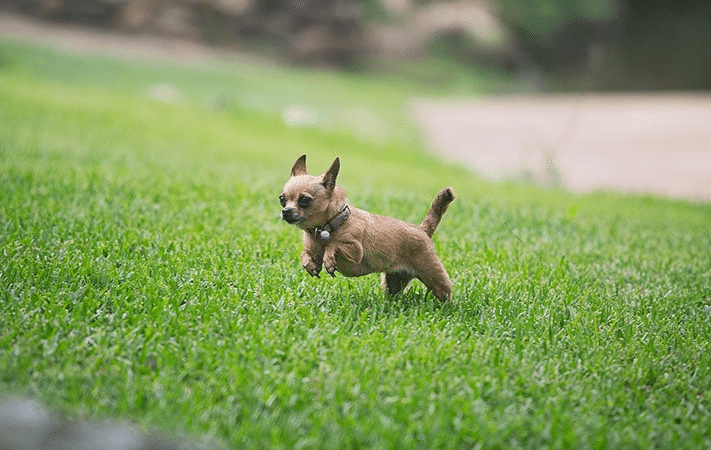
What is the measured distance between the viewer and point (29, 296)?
2.90m

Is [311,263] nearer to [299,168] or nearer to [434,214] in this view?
[299,168]

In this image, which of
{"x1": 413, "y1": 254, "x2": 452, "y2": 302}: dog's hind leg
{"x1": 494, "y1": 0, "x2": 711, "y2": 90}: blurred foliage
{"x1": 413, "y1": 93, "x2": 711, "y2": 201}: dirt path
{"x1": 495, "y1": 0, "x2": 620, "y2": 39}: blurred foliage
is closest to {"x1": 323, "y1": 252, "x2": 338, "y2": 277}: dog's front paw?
{"x1": 413, "y1": 254, "x2": 452, "y2": 302}: dog's hind leg

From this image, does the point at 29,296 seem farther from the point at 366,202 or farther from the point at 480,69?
the point at 480,69

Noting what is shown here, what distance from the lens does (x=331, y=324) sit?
2869 mm

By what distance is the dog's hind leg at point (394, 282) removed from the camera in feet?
10.3

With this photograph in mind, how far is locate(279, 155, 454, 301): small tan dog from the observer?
8.93ft

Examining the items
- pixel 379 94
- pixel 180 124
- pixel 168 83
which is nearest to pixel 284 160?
pixel 180 124

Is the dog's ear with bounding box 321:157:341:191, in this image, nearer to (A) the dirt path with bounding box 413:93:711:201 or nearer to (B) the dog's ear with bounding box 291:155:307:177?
(B) the dog's ear with bounding box 291:155:307:177

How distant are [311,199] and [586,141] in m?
10.3

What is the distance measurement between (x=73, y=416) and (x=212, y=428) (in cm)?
46

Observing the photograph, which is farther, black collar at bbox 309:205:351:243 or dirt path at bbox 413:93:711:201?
dirt path at bbox 413:93:711:201

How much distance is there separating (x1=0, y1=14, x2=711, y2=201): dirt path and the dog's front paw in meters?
6.78

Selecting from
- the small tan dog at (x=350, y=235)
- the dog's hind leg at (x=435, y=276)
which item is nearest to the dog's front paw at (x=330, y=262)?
the small tan dog at (x=350, y=235)

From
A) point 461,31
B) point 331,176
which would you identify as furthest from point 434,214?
point 461,31
